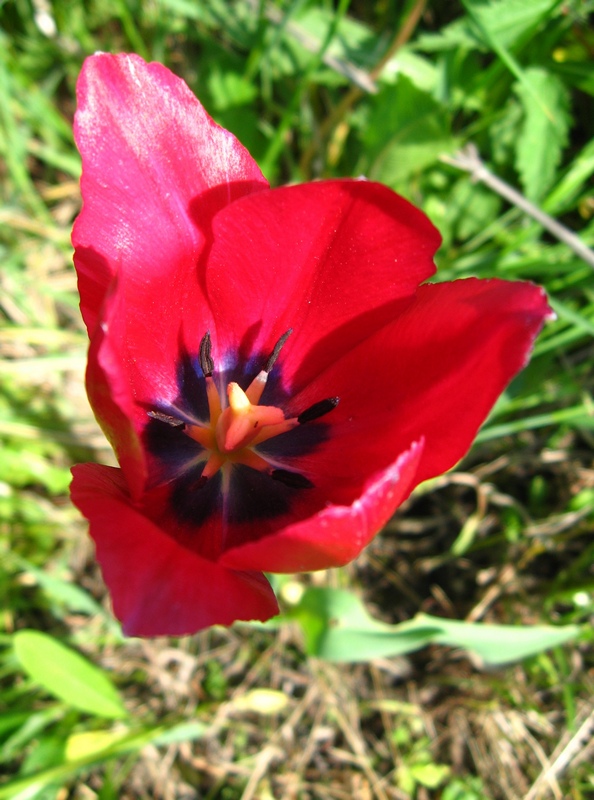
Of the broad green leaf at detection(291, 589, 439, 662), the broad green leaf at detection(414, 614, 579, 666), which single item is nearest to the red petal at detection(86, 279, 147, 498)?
the broad green leaf at detection(291, 589, 439, 662)

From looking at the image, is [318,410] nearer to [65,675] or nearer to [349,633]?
[349,633]

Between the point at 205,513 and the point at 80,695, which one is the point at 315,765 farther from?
the point at 205,513

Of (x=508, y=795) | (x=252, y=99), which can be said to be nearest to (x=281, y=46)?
(x=252, y=99)

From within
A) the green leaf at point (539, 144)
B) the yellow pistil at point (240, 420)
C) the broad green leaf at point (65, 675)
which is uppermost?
the green leaf at point (539, 144)

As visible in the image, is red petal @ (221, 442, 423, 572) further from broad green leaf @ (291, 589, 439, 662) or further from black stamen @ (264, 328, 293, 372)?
broad green leaf @ (291, 589, 439, 662)

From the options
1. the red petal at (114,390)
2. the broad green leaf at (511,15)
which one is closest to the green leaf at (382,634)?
the red petal at (114,390)

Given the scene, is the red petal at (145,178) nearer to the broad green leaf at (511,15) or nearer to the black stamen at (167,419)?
the black stamen at (167,419)

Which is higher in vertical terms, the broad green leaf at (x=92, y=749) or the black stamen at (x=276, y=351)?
the black stamen at (x=276, y=351)
